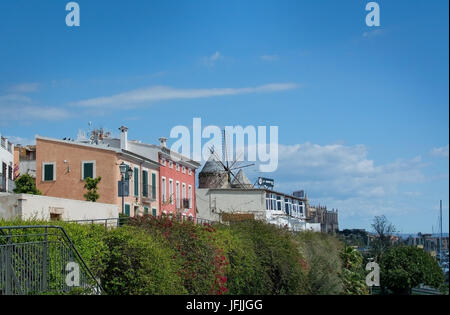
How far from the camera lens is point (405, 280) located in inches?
2437

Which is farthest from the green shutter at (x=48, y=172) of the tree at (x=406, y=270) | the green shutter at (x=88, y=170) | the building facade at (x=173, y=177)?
the tree at (x=406, y=270)

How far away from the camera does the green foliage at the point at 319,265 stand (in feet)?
113

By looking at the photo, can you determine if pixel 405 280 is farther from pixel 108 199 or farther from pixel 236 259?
pixel 236 259

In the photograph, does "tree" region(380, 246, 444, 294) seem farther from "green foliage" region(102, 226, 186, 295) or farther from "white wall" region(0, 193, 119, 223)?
"green foliage" region(102, 226, 186, 295)

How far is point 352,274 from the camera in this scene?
4391cm

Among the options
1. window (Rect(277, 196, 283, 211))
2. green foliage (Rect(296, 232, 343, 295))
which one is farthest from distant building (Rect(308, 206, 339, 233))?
green foliage (Rect(296, 232, 343, 295))

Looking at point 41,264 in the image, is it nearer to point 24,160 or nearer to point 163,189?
point 24,160

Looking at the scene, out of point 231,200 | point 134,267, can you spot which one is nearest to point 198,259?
point 134,267

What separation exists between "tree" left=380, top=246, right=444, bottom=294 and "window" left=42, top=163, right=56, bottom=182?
33.6 metres

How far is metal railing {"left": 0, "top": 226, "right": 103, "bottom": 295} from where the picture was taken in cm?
1330

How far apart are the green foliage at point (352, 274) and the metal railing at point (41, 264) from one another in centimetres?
2536

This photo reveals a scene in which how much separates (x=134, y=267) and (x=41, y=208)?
10.4 meters
